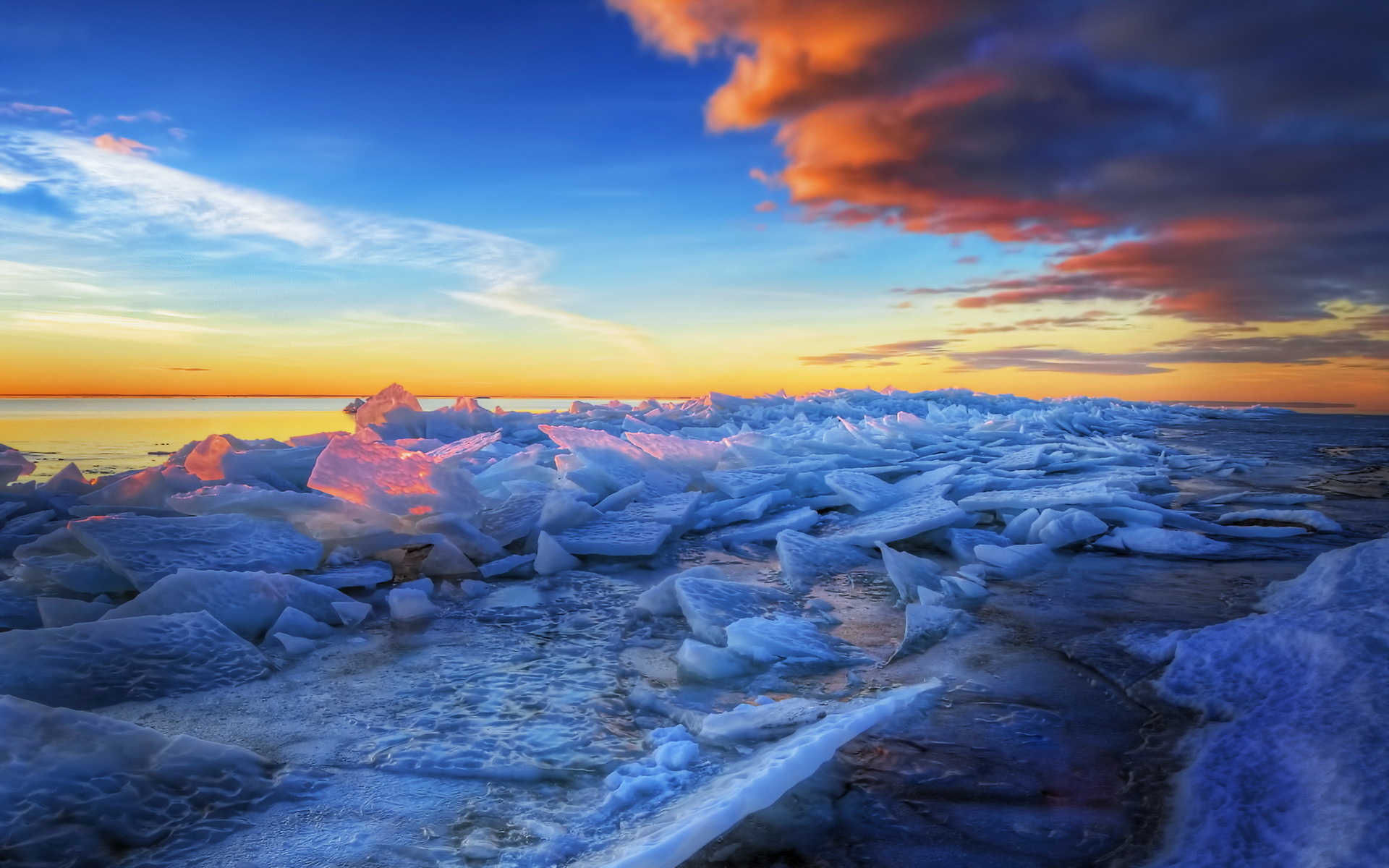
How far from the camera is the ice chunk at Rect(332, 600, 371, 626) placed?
2188mm

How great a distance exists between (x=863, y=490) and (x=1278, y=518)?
2.33 meters

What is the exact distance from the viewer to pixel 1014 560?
2.94 metres

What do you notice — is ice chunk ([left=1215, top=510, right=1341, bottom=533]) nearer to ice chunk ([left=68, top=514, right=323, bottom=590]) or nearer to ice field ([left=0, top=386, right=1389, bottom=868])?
ice field ([left=0, top=386, right=1389, bottom=868])

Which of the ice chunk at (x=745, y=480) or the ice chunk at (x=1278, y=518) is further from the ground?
the ice chunk at (x=745, y=480)

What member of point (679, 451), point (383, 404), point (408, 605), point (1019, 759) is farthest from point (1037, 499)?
point (383, 404)

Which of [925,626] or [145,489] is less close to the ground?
[145,489]

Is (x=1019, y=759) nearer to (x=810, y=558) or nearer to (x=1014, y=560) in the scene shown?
(x=810, y=558)

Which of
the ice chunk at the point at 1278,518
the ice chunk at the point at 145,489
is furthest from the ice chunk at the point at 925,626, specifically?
the ice chunk at the point at 145,489

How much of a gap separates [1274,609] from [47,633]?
10.8 ft

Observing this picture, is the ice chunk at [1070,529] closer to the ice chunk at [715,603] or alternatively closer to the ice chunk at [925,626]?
the ice chunk at [925,626]

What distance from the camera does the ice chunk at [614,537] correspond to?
3.10 metres

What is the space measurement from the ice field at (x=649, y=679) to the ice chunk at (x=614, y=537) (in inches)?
0.9

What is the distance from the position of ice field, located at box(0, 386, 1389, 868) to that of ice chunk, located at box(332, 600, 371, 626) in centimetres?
2

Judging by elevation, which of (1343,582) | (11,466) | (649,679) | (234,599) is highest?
(11,466)
